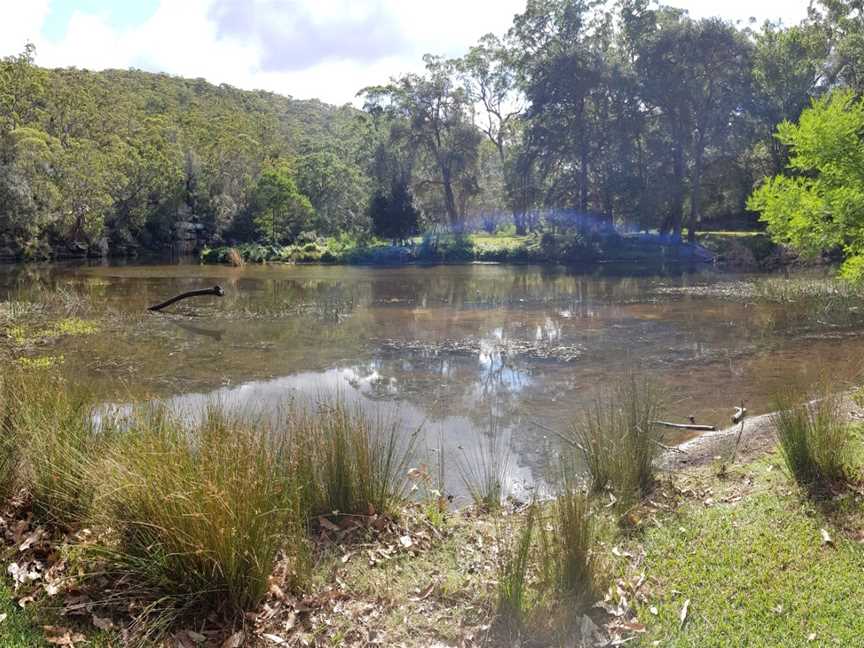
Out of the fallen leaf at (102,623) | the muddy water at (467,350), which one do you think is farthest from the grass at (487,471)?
the fallen leaf at (102,623)

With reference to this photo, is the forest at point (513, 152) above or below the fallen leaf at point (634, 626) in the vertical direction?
above

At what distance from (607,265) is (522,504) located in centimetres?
3210

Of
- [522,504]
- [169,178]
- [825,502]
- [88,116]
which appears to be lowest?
[522,504]

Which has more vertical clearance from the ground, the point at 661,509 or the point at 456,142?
the point at 456,142

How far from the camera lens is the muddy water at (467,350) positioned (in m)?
9.15

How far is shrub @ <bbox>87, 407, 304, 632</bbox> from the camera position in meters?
3.16

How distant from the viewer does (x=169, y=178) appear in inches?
1891

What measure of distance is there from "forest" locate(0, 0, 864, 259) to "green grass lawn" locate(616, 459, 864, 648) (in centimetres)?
3134

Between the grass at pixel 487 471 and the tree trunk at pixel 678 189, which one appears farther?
the tree trunk at pixel 678 189

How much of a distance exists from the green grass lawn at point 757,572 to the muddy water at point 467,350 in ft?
7.33

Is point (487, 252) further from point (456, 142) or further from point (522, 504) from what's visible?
point (522, 504)

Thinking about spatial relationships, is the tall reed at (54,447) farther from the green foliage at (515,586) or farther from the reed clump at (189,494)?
the green foliage at (515,586)

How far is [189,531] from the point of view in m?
3.18

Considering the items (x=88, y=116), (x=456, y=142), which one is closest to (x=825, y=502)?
(x=456, y=142)
